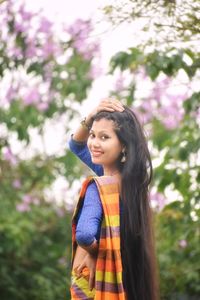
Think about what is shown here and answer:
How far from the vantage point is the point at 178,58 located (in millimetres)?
4227

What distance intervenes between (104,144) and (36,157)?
5057 mm

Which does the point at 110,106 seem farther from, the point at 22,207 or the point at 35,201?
the point at 35,201

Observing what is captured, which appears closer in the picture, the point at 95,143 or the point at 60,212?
the point at 95,143

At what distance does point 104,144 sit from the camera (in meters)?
3.15

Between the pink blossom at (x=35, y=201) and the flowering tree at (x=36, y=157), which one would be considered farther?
the pink blossom at (x=35, y=201)

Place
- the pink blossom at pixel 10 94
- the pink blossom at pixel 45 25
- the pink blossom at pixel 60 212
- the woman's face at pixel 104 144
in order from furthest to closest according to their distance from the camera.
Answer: the pink blossom at pixel 60 212 < the pink blossom at pixel 10 94 < the pink blossom at pixel 45 25 < the woman's face at pixel 104 144

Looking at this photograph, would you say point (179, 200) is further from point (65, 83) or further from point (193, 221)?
point (65, 83)

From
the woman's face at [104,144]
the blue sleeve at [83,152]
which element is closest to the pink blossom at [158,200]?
the blue sleeve at [83,152]

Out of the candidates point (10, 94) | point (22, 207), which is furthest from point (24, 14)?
point (22, 207)

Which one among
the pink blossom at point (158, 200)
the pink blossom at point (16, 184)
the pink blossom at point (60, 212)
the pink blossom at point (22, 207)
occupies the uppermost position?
the pink blossom at point (16, 184)

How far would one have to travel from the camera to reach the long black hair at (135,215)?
315cm

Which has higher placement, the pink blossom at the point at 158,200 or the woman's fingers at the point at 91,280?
the pink blossom at the point at 158,200

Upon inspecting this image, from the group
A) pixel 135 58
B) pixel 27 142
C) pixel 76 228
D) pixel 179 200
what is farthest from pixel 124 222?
pixel 27 142

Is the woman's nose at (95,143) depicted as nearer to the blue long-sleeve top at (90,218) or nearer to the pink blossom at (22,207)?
the blue long-sleeve top at (90,218)
